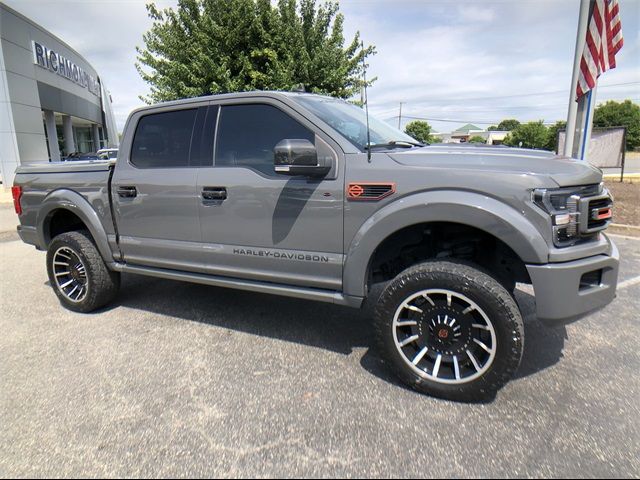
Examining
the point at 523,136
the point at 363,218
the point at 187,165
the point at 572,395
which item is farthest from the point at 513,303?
the point at 523,136

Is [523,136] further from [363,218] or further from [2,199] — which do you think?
[363,218]

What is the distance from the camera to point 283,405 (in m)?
2.61

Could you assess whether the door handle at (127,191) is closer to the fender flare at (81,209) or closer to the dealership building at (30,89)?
the fender flare at (81,209)

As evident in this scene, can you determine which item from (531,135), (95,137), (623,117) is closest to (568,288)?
(95,137)

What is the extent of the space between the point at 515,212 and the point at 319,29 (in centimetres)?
1315

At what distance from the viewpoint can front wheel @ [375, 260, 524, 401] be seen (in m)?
2.46

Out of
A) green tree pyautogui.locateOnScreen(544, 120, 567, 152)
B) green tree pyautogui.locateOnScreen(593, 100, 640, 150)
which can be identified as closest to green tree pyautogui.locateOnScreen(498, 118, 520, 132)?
green tree pyautogui.locateOnScreen(593, 100, 640, 150)

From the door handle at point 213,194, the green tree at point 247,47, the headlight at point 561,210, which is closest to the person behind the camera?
the headlight at point 561,210

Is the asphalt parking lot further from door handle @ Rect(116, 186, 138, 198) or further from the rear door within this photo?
door handle @ Rect(116, 186, 138, 198)

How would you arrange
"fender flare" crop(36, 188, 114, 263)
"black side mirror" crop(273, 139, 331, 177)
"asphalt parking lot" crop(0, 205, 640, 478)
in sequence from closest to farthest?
"asphalt parking lot" crop(0, 205, 640, 478)
"black side mirror" crop(273, 139, 331, 177)
"fender flare" crop(36, 188, 114, 263)

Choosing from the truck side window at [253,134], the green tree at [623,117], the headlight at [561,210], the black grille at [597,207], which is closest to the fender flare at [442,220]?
the headlight at [561,210]

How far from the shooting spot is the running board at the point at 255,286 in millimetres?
2965

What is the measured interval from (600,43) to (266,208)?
6479 millimetres

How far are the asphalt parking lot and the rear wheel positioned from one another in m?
0.25
